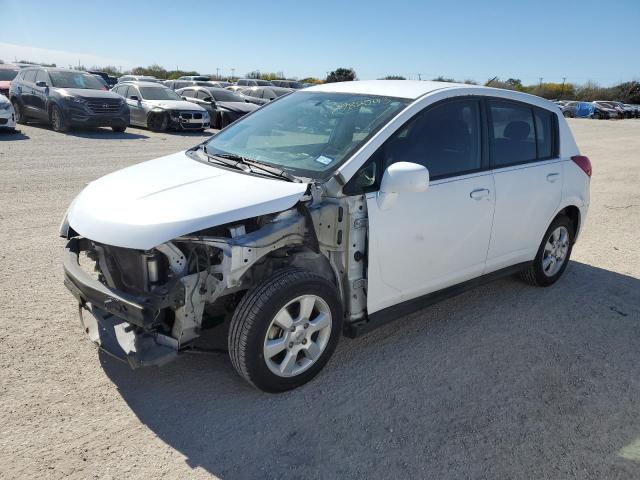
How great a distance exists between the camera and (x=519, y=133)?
174 inches

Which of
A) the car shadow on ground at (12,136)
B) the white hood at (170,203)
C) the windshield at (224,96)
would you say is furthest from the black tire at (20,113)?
the white hood at (170,203)

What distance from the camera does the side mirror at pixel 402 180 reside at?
10.4ft

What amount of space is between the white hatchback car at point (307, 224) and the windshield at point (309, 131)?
0.01 metres

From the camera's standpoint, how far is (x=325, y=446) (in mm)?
2777

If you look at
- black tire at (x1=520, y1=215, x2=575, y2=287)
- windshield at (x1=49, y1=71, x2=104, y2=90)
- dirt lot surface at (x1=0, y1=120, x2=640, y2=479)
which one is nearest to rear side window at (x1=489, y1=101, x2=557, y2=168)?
black tire at (x1=520, y1=215, x2=575, y2=287)

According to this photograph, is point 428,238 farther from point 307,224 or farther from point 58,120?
point 58,120

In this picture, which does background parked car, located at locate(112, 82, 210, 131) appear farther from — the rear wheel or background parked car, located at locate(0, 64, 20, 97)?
background parked car, located at locate(0, 64, 20, 97)

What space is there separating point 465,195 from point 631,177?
414 inches

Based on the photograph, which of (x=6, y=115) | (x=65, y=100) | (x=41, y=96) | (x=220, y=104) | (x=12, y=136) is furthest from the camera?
(x=220, y=104)

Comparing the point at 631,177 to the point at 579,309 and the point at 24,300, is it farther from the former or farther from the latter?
the point at 24,300

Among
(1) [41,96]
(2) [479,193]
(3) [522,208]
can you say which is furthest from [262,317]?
(1) [41,96]

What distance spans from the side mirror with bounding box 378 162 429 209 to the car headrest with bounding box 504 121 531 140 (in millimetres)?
1425

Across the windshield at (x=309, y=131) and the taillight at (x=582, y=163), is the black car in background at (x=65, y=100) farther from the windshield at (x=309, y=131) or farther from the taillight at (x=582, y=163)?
the taillight at (x=582, y=163)

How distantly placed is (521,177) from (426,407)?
2.11 metres
